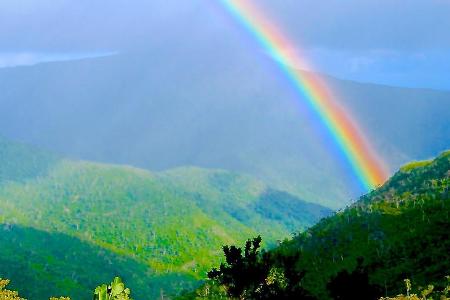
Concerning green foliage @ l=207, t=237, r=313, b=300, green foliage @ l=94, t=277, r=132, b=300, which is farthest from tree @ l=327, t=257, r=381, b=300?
green foliage @ l=94, t=277, r=132, b=300

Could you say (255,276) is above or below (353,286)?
above

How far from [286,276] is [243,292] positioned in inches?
142

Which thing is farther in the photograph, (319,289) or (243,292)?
(319,289)

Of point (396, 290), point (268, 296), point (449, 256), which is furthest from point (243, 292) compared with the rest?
point (449, 256)

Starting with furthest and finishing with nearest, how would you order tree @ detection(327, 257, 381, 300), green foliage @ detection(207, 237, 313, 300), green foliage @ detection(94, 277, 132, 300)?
green foliage @ detection(94, 277, 132, 300)
tree @ detection(327, 257, 381, 300)
green foliage @ detection(207, 237, 313, 300)

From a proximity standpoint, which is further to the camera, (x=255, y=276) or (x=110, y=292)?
(x=110, y=292)

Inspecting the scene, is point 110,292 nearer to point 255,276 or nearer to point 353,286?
point 255,276

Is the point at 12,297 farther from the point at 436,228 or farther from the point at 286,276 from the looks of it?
the point at 436,228

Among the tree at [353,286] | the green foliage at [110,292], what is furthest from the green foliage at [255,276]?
the green foliage at [110,292]

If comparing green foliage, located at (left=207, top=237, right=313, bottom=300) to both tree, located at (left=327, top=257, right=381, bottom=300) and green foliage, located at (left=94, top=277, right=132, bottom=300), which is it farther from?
green foliage, located at (left=94, top=277, right=132, bottom=300)

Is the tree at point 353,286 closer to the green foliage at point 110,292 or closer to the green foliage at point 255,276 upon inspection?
the green foliage at point 255,276

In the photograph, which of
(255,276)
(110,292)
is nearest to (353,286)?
(255,276)

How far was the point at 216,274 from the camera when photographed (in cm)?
4416

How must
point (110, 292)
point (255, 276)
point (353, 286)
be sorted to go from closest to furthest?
point (255, 276), point (353, 286), point (110, 292)
